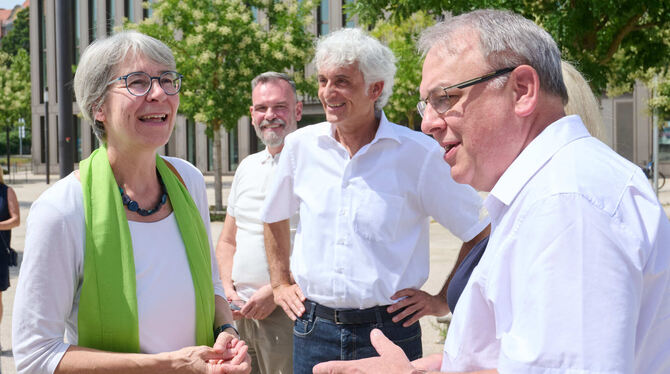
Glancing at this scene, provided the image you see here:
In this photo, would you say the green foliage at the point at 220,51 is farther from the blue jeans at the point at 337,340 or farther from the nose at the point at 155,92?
the nose at the point at 155,92

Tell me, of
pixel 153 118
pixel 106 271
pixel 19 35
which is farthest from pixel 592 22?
pixel 19 35

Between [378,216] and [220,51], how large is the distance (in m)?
18.7

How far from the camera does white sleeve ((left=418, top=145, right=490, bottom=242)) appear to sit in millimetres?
3326

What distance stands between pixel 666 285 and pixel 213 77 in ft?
66.2

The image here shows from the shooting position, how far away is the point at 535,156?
5.17ft

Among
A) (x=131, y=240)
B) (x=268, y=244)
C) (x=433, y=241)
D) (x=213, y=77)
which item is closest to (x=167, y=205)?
(x=131, y=240)

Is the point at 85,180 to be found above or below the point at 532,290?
above

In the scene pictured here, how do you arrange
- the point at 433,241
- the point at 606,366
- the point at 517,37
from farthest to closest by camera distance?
the point at 433,241
the point at 517,37
the point at 606,366

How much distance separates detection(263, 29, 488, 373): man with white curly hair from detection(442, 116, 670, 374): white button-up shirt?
5.30ft

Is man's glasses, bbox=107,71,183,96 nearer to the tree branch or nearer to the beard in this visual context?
the beard

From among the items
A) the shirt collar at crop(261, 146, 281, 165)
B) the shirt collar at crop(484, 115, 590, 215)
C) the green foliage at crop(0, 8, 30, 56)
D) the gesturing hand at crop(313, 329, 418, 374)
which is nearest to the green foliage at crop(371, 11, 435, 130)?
the shirt collar at crop(261, 146, 281, 165)

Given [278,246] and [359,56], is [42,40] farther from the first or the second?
[359,56]

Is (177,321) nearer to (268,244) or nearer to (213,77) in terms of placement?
(268,244)

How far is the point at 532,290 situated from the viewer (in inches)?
54.2
